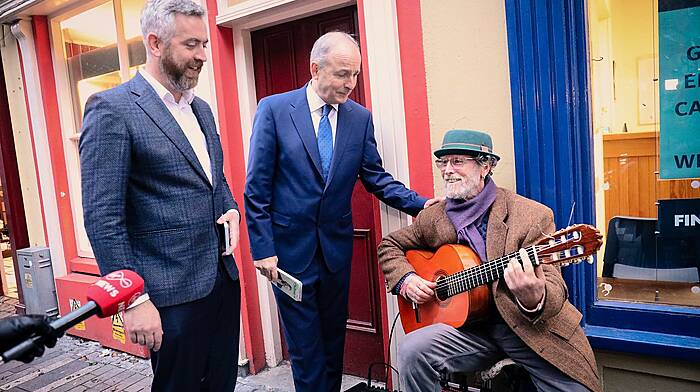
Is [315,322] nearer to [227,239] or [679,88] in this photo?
[227,239]

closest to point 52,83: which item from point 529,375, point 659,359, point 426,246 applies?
point 426,246

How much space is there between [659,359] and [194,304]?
2018 mm

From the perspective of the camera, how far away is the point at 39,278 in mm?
4828

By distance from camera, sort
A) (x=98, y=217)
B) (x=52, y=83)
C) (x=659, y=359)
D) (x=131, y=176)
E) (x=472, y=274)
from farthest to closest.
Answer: (x=52, y=83) < (x=659, y=359) < (x=472, y=274) < (x=131, y=176) < (x=98, y=217)

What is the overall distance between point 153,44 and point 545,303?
1.70 meters

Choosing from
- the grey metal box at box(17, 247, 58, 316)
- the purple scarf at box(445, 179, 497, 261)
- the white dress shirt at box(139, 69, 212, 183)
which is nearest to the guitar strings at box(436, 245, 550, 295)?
the purple scarf at box(445, 179, 497, 261)

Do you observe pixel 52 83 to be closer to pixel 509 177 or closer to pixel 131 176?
pixel 131 176

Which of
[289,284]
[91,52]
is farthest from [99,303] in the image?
[91,52]

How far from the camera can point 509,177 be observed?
2.53 metres

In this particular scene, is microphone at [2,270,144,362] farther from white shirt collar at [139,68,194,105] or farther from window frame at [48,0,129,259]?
window frame at [48,0,129,259]

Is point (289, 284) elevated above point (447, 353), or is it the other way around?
point (289, 284)

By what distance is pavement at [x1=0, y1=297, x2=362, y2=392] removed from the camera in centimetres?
351

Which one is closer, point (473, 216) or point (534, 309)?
point (534, 309)

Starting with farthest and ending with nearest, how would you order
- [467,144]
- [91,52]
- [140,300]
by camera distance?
[91,52]
[467,144]
[140,300]
